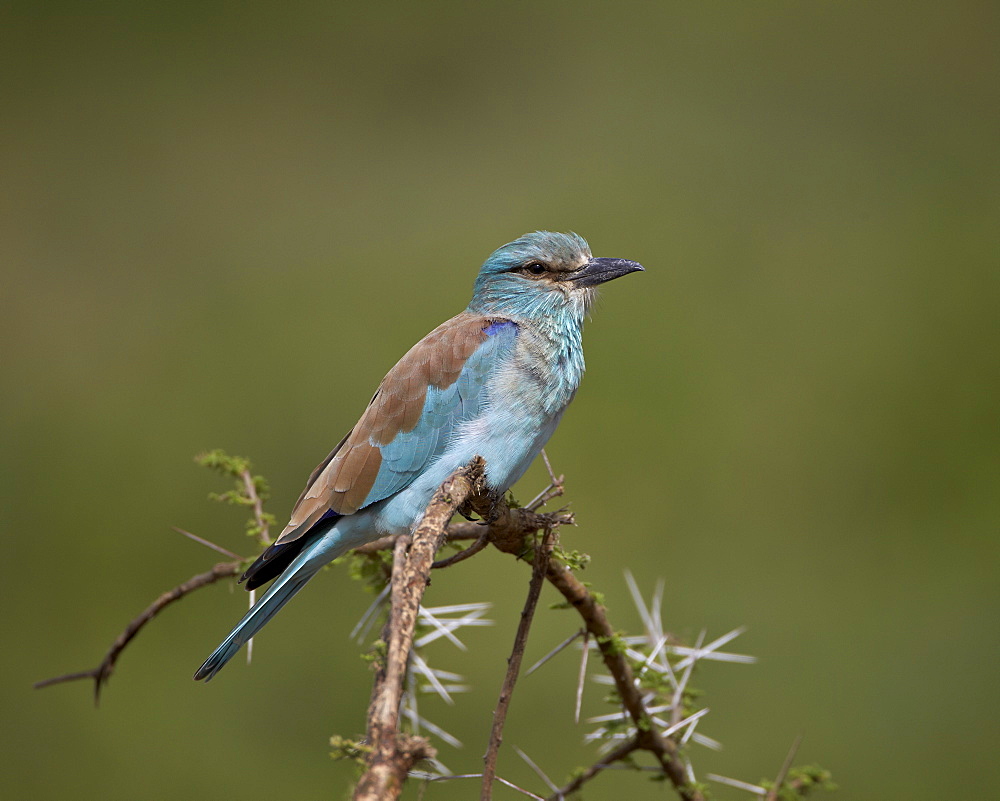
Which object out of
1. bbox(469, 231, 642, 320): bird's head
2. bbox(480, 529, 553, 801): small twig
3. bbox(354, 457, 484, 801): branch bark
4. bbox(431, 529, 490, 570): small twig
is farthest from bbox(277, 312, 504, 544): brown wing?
bbox(354, 457, 484, 801): branch bark

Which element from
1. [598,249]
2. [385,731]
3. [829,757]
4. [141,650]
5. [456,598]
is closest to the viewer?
[385,731]

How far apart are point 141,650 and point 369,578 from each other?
2.30m

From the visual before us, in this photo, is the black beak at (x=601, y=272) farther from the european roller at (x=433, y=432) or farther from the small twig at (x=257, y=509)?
the small twig at (x=257, y=509)

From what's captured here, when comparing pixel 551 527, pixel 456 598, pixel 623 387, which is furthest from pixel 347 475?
pixel 623 387

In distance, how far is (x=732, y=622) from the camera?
325 cm

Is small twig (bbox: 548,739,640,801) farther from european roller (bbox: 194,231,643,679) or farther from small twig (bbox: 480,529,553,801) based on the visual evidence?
european roller (bbox: 194,231,643,679)

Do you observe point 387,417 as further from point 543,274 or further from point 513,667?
point 513,667

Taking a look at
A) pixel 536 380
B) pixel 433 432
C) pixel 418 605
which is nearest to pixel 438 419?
pixel 433 432

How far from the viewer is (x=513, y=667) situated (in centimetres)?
109

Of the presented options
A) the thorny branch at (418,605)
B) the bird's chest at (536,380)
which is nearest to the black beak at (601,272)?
the bird's chest at (536,380)

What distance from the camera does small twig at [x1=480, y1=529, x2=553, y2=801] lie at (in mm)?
994

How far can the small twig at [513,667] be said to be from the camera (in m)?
0.99

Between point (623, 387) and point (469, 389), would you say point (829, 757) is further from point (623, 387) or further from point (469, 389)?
point (469, 389)

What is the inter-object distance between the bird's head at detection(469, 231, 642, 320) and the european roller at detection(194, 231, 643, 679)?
0.12 feet
